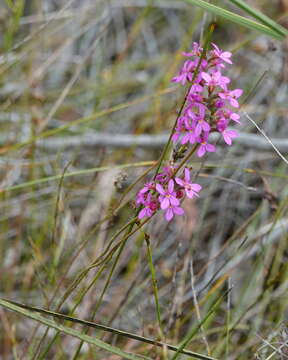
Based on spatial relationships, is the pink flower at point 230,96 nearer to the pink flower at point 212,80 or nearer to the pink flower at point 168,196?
the pink flower at point 212,80

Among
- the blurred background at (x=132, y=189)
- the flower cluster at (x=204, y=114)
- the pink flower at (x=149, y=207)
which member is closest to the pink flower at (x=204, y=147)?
the flower cluster at (x=204, y=114)

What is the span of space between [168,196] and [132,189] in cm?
97

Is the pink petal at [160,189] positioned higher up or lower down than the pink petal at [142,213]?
higher up

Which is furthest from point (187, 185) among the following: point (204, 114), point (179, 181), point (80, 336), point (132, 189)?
point (132, 189)

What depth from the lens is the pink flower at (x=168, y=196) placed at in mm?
906

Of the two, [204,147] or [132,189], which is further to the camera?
[132,189]

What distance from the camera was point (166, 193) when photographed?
92 cm

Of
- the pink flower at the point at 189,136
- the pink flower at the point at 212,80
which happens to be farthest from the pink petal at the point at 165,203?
the pink flower at the point at 212,80

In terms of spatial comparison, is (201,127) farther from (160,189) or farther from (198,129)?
(160,189)

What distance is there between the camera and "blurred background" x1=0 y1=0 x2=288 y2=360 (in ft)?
4.91

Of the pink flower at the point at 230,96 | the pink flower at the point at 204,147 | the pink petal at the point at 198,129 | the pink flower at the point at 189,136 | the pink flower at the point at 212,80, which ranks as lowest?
the pink flower at the point at 204,147

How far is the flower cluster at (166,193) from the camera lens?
0.92 meters

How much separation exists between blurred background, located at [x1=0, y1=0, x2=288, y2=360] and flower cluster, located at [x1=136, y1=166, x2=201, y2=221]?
235 mm

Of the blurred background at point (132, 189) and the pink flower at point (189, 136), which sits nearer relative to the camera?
the pink flower at point (189, 136)
